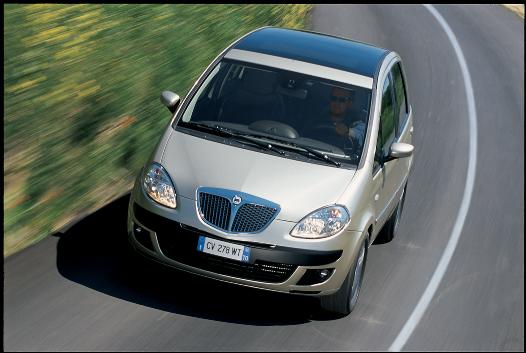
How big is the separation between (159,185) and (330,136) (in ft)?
5.23

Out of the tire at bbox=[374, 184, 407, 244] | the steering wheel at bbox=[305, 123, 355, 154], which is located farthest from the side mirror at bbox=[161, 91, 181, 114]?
the tire at bbox=[374, 184, 407, 244]

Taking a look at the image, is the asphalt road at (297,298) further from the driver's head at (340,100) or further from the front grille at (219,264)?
the driver's head at (340,100)

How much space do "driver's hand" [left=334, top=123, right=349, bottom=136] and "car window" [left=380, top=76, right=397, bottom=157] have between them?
47 cm

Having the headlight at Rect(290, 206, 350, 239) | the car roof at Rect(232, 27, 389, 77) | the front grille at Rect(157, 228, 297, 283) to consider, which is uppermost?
the car roof at Rect(232, 27, 389, 77)

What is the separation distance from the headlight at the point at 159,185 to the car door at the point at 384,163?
182 cm

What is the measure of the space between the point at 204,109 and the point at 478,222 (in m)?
4.99

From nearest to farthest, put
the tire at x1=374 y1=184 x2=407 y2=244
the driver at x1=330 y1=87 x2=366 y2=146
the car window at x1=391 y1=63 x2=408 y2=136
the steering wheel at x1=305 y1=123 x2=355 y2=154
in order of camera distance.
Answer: the steering wheel at x1=305 y1=123 x2=355 y2=154, the driver at x1=330 y1=87 x2=366 y2=146, the car window at x1=391 y1=63 x2=408 y2=136, the tire at x1=374 y1=184 x2=407 y2=244

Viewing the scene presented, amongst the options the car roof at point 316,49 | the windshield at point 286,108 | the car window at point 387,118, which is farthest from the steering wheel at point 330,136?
the car roof at point 316,49

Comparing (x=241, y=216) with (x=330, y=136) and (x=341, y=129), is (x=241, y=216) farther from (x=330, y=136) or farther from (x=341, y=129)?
(x=341, y=129)

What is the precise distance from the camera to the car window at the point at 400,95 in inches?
428

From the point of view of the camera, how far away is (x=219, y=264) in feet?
27.3

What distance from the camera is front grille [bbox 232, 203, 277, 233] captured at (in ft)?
27.2

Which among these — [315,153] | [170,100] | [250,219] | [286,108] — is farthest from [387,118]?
[250,219]

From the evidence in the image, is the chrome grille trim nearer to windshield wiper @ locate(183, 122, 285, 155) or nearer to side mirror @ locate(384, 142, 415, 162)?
windshield wiper @ locate(183, 122, 285, 155)
